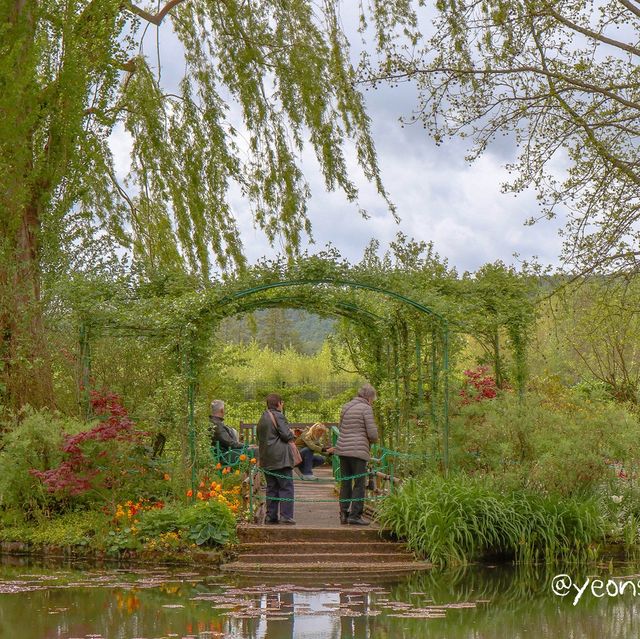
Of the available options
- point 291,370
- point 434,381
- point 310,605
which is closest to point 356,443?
point 434,381

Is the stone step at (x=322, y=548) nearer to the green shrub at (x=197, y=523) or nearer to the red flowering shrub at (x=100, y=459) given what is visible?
the green shrub at (x=197, y=523)

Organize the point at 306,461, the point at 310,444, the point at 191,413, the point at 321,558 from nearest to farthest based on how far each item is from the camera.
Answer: the point at 321,558
the point at 191,413
the point at 310,444
the point at 306,461

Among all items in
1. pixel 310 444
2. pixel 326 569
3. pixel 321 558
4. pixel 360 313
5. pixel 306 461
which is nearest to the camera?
pixel 326 569

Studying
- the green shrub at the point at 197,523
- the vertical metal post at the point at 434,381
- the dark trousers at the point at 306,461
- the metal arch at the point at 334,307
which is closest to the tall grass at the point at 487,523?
the vertical metal post at the point at 434,381

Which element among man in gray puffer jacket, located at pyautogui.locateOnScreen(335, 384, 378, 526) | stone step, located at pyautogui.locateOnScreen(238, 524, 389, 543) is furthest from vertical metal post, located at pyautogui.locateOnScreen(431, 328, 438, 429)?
stone step, located at pyautogui.locateOnScreen(238, 524, 389, 543)

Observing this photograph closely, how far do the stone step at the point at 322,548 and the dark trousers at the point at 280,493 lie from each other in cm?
82

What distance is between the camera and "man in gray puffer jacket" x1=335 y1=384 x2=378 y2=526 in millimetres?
12078

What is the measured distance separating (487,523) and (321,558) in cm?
→ 199

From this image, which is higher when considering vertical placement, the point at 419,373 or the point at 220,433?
the point at 419,373

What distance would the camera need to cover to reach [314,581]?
1023 centimetres

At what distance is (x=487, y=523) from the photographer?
11641 millimetres

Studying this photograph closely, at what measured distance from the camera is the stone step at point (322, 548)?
1148 cm

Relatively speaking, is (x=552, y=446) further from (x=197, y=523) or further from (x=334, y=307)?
(x=334, y=307)

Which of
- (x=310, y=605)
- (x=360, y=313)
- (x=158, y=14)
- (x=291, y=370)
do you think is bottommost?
(x=310, y=605)
